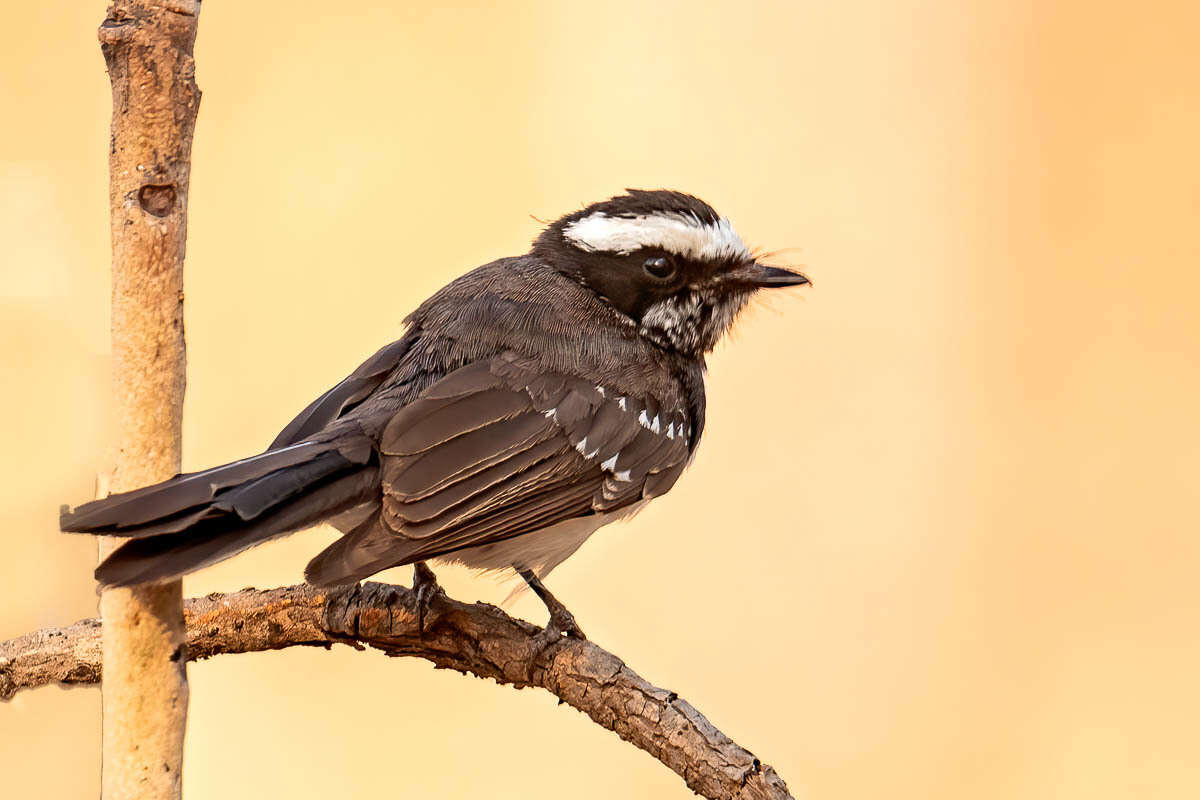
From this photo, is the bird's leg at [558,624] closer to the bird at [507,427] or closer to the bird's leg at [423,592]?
the bird at [507,427]

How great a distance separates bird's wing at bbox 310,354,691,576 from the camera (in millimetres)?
2438

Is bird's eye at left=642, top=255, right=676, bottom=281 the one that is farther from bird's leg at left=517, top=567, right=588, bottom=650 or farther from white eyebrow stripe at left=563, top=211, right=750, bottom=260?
bird's leg at left=517, top=567, right=588, bottom=650

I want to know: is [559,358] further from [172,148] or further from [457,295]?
[172,148]

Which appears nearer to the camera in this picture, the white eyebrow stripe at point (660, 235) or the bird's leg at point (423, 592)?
the bird's leg at point (423, 592)

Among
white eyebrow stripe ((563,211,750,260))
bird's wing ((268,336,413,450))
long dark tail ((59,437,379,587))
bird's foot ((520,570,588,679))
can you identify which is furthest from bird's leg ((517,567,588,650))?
white eyebrow stripe ((563,211,750,260))

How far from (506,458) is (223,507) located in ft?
2.64

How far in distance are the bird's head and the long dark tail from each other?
974 mm

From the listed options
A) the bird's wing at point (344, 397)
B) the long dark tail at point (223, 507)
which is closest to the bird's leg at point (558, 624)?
the long dark tail at point (223, 507)

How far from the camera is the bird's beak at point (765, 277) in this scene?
3.29m

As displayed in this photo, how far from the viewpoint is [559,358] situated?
3.00m

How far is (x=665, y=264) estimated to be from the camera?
10.6 ft

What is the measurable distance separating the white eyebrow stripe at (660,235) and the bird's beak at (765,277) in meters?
0.06

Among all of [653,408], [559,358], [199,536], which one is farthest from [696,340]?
[199,536]

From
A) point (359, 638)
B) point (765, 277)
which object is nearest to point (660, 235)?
point (765, 277)
